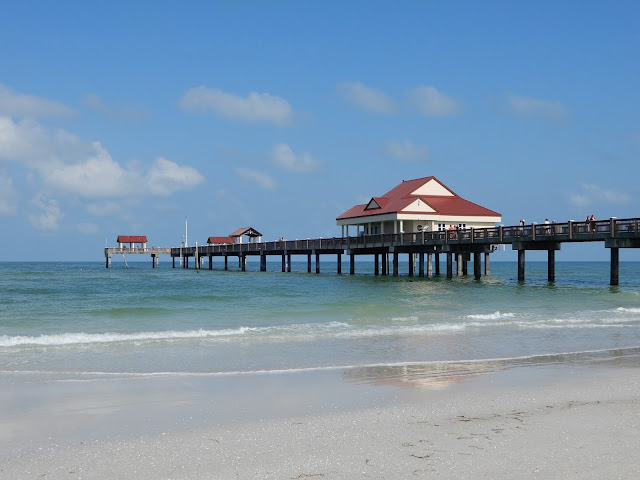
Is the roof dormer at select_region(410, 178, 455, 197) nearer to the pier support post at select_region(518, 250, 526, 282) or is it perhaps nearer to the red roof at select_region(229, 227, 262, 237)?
the pier support post at select_region(518, 250, 526, 282)

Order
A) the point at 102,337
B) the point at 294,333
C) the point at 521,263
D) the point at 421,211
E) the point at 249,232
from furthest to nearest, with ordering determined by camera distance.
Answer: the point at 249,232
the point at 421,211
the point at 521,263
the point at 294,333
the point at 102,337

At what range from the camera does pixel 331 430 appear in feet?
21.6

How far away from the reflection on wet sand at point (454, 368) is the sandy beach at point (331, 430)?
106mm

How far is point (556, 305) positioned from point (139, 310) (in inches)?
585

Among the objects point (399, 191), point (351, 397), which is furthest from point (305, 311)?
point (399, 191)

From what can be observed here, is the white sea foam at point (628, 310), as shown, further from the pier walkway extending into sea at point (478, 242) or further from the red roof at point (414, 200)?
the red roof at point (414, 200)

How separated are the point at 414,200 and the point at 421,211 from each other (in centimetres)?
112

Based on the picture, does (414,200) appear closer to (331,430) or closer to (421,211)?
(421,211)

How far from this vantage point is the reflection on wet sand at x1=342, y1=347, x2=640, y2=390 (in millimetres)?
9477

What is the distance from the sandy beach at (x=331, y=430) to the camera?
539 centimetres

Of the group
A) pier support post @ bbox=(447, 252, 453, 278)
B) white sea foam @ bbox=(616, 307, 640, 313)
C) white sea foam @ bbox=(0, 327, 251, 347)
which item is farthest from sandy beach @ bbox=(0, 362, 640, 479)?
pier support post @ bbox=(447, 252, 453, 278)

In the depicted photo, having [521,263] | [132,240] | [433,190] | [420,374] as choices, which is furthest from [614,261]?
[132,240]

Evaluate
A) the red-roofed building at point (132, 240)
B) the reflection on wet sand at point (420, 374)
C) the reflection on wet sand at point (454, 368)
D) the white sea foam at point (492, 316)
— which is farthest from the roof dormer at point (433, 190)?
the red-roofed building at point (132, 240)

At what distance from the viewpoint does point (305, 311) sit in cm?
2298
